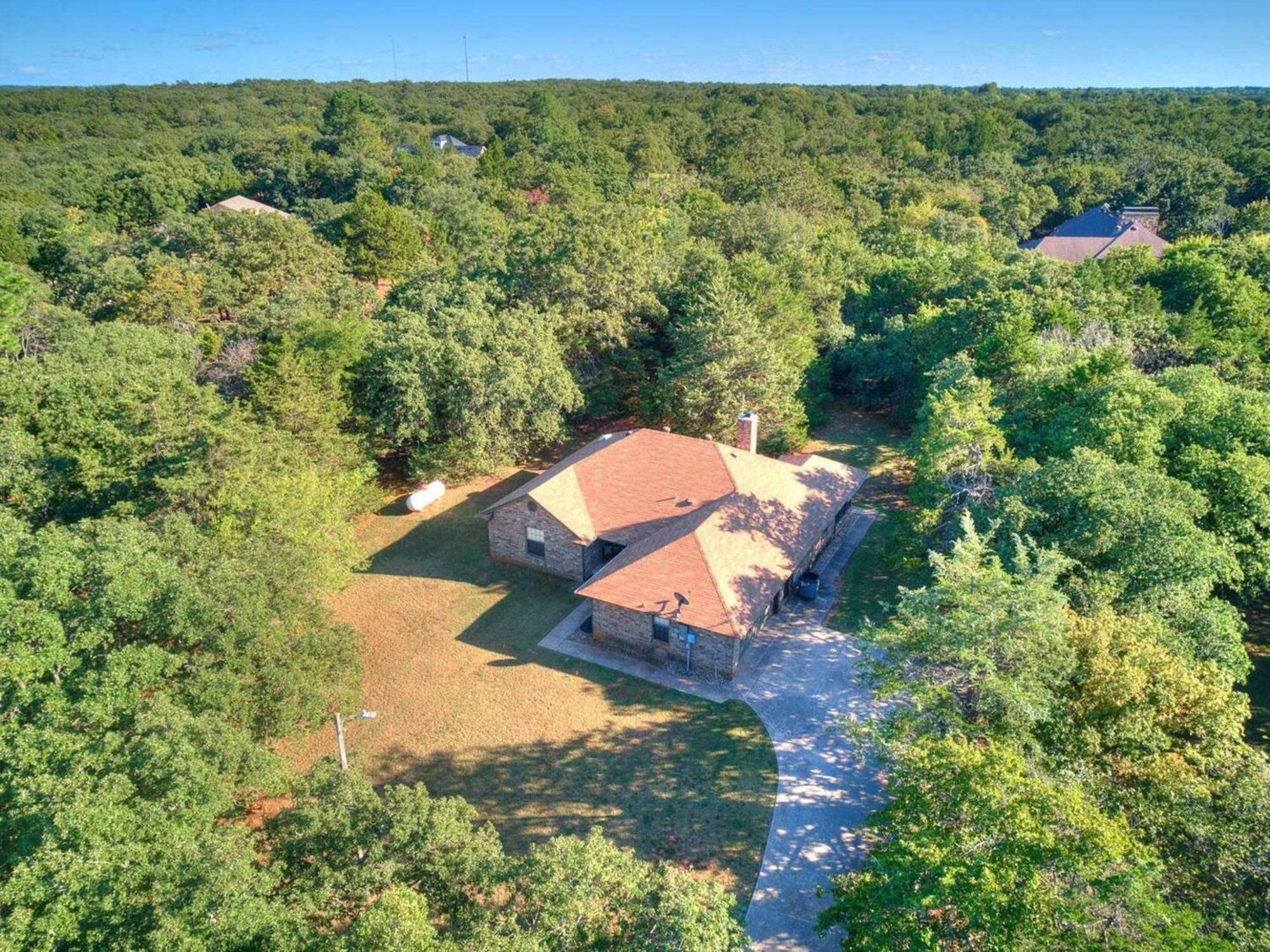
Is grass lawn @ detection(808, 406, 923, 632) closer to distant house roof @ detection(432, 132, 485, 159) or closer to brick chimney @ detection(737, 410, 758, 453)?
brick chimney @ detection(737, 410, 758, 453)

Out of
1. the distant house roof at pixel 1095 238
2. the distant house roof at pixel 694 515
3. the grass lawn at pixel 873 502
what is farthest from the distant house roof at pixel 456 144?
the distant house roof at pixel 694 515

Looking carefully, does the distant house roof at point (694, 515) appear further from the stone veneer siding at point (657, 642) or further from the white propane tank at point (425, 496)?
the white propane tank at point (425, 496)

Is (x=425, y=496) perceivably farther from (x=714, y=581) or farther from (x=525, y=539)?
(x=714, y=581)

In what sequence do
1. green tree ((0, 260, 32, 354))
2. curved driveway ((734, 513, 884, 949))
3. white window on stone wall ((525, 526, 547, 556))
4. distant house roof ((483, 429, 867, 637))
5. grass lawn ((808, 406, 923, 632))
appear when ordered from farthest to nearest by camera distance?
1. green tree ((0, 260, 32, 354))
2. white window on stone wall ((525, 526, 547, 556))
3. grass lawn ((808, 406, 923, 632))
4. distant house roof ((483, 429, 867, 637))
5. curved driveway ((734, 513, 884, 949))

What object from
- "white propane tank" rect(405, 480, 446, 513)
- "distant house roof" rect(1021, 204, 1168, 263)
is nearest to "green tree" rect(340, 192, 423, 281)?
"white propane tank" rect(405, 480, 446, 513)

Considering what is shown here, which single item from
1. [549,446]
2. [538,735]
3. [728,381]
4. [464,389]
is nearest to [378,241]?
[549,446]
